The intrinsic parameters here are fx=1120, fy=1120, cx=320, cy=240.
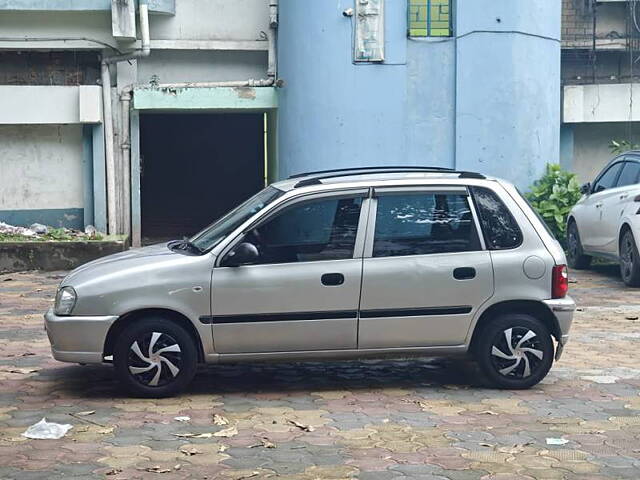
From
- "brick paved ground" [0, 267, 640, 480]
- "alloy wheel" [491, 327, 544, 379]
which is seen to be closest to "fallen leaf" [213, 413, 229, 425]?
"brick paved ground" [0, 267, 640, 480]

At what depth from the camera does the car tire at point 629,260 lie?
44.1ft

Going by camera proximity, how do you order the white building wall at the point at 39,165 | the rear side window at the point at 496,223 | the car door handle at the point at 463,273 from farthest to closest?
the white building wall at the point at 39,165
the rear side window at the point at 496,223
the car door handle at the point at 463,273

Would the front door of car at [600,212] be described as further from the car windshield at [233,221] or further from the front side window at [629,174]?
the car windshield at [233,221]

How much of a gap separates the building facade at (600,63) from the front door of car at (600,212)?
295 centimetres

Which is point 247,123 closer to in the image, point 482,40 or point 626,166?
point 482,40

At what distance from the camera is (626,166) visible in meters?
14.4

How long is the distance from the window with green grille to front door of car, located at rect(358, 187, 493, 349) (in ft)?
27.5

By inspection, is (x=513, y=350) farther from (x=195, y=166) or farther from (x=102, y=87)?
(x=195, y=166)

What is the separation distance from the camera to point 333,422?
7.09m

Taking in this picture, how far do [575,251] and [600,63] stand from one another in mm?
3801

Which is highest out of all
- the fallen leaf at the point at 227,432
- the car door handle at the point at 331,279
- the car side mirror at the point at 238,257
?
the car side mirror at the point at 238,257

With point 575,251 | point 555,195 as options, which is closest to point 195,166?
point 555,195

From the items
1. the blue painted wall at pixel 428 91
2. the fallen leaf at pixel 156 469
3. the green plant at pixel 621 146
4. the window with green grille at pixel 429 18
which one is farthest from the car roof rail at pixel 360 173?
the green plant at pixel 621 146

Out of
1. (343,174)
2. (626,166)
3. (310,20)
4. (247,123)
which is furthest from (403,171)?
(247,123)
